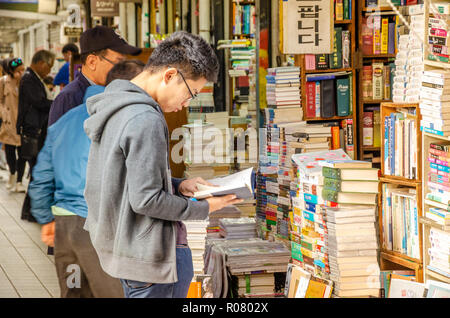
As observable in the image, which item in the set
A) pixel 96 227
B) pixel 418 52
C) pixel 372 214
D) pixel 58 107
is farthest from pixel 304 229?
pixel 96 227

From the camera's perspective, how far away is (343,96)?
257 inches

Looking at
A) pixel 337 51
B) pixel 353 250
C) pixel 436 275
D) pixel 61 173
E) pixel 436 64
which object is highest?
pixel 337 51

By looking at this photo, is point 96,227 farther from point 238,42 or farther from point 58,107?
point 238,42

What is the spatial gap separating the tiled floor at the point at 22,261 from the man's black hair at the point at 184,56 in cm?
254

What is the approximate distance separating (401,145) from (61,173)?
214cm

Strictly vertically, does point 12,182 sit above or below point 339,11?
below

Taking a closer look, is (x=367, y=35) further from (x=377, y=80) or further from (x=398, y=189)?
(x=398, y=189)

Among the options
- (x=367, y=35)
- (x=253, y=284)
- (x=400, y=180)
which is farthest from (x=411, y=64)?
(x=367, y=35)

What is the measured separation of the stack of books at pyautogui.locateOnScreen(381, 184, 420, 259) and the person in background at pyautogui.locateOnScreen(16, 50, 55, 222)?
394 cm

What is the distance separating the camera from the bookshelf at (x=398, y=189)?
413cm

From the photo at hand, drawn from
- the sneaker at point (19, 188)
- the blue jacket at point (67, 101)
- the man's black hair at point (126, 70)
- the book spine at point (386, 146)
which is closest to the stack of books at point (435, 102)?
the book spine at point (386, 146)

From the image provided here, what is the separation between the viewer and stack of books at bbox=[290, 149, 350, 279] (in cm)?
425

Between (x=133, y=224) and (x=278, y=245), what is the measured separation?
9.48ft

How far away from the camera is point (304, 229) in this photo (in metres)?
4.43
